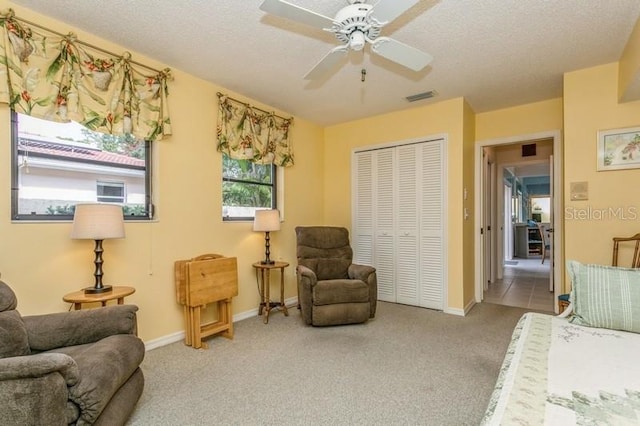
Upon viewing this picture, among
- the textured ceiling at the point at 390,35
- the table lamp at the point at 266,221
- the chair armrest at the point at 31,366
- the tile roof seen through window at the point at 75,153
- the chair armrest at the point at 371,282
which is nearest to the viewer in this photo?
the chair armrest at the point at 31,366

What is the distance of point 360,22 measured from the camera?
1821mm

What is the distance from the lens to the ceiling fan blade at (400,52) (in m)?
1.99

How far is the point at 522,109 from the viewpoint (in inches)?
→ 154

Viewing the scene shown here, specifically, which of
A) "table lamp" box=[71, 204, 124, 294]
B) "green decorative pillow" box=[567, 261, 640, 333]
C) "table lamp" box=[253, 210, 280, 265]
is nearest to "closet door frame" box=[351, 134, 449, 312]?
"table lamp" box=[253, 210, 280, 265]

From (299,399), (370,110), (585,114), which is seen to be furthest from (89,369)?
(585,114)

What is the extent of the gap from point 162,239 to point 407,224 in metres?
2.87

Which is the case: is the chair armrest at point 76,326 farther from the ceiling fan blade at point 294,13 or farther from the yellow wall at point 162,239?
the ceiling fan blade at point 294,13

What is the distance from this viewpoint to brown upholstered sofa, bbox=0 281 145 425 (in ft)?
3.86

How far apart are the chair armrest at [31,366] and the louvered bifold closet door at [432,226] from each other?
358cm

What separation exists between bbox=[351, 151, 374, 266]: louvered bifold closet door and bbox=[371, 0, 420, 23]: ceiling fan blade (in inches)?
108

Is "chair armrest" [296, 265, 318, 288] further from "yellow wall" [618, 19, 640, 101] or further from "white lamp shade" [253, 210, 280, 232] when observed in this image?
"yellow wall" [618, 19, 640, 101]

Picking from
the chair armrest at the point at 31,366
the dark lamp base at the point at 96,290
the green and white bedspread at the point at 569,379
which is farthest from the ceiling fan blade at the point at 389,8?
the dark lamp base at the point at 96,290

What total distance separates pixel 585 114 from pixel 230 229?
3690mm

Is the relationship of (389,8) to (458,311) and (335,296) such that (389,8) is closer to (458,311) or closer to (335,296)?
(335,296)
